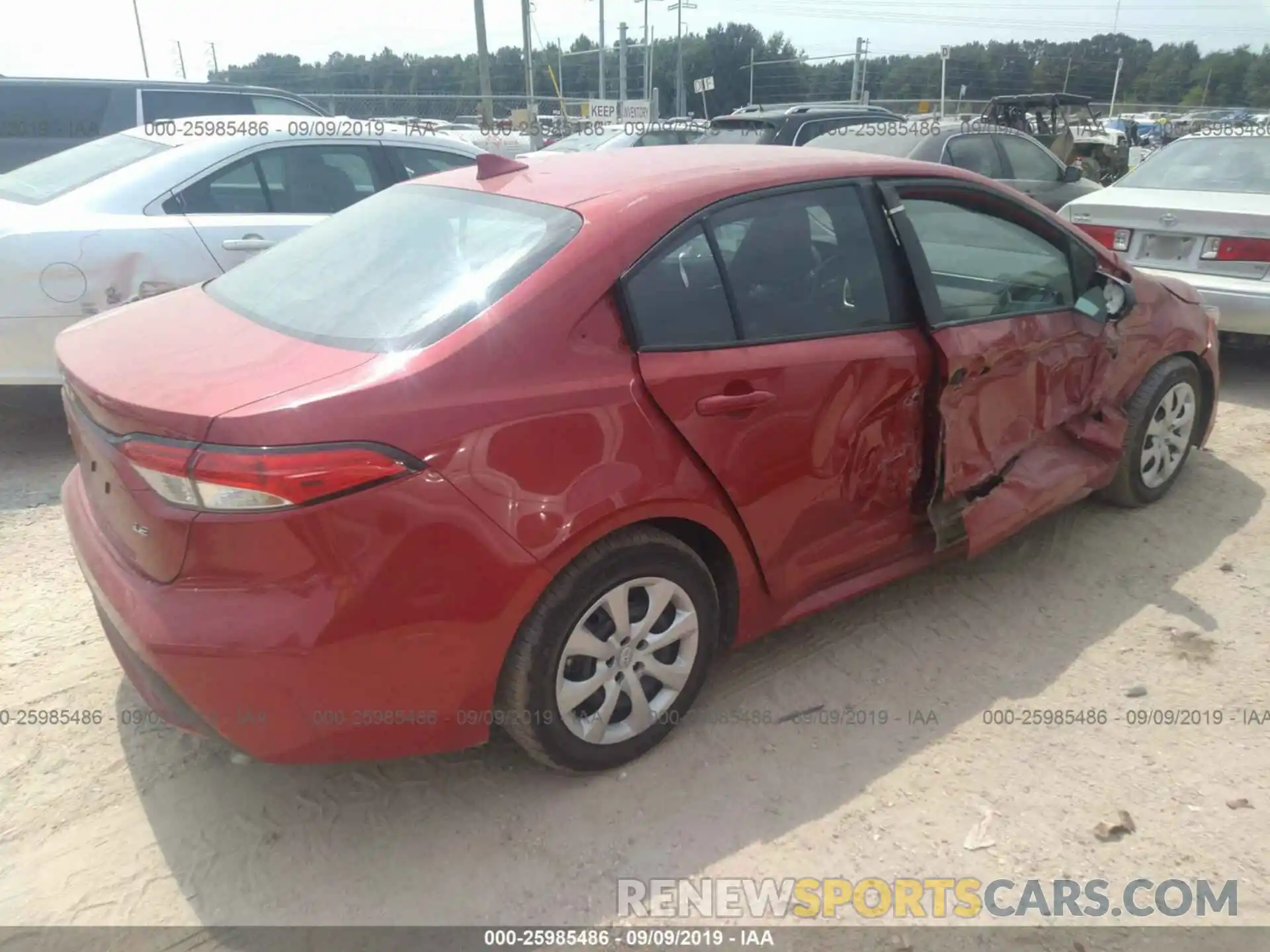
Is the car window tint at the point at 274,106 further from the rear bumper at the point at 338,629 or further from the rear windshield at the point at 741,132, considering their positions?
the rear bumper at the point at 338,629

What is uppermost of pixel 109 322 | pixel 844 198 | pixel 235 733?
pixel 844 198

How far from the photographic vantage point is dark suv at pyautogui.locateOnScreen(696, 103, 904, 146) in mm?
10992

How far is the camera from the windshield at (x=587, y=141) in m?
16.4

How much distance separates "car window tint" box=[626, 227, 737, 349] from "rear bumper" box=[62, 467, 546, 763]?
0.71 meters

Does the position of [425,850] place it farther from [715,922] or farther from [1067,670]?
[1067,670]

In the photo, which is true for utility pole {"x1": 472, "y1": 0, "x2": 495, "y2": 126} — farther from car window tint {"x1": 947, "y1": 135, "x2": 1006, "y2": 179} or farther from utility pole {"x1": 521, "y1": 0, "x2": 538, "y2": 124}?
car window tint {"x1": 947, "y1": 135, "x2": 1006, "y2": 179}

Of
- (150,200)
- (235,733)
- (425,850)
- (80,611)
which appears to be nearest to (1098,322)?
(425,850)

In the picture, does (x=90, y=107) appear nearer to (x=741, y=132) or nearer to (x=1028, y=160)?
(x=741, y=132)

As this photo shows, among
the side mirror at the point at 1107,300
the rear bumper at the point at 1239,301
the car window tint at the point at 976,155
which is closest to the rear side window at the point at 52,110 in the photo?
the car window tint at the point at 976,155

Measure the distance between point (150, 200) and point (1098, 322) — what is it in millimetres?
4363

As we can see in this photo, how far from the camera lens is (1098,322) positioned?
12.1 ft

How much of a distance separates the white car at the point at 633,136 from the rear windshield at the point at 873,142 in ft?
11.0

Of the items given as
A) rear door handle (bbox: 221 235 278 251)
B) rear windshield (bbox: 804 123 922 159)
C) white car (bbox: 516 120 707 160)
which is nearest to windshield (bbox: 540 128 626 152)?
white car (bbox: 516 120 707 160)

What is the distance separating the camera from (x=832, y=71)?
238 feet
